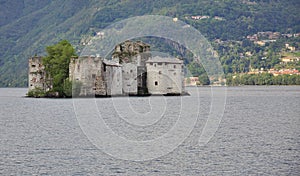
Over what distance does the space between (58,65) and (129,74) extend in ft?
33.5

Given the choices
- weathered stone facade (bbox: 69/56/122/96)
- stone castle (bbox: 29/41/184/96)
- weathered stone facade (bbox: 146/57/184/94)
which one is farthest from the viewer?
weathered stone facade (bbox: 146/57/184/94)

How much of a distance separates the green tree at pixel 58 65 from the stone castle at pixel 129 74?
54.7 inches

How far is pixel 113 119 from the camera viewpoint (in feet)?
174

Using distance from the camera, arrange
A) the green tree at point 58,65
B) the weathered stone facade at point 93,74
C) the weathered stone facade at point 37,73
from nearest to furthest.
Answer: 1. the weathered stone facade at point 93,74
2. the green tree at point 58,65
3. the weathered stone facade at point 37,73

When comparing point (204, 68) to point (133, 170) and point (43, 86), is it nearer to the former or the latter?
point (43, 86)

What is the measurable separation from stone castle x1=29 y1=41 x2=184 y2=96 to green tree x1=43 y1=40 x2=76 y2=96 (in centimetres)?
139

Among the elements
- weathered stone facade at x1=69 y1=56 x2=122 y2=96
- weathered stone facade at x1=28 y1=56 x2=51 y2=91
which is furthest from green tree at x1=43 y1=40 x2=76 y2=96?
weathered stone facade at x1=69 y1=56 x2=122 y2=96

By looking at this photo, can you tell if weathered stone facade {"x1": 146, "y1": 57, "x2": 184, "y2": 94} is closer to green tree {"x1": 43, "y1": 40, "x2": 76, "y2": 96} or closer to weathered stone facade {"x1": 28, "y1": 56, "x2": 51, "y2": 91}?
green tree {"x1": 43, "y1": 40, "x2": 76, "y2": 96}

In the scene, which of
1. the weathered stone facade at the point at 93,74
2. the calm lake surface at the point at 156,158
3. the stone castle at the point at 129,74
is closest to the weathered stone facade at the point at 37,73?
the stone castle at the point at 129,74

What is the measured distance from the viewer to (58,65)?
8331cm

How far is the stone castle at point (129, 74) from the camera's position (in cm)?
7831

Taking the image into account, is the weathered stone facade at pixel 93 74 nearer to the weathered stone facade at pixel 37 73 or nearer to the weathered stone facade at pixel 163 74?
the weathered stone facade at pixel 163 74

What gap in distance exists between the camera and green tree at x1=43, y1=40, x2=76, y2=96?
272ft

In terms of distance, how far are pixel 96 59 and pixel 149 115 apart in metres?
22.3
